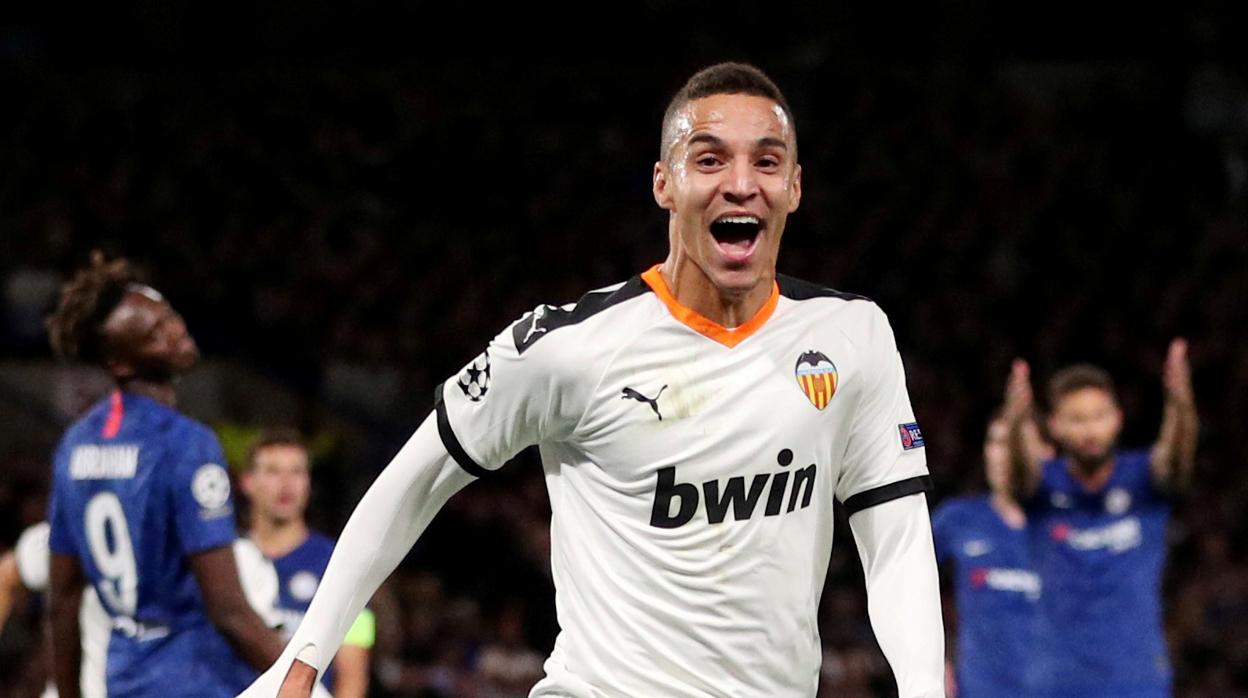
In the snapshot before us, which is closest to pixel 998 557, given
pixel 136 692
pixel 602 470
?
pixel 136 692

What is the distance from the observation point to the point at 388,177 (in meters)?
15.8

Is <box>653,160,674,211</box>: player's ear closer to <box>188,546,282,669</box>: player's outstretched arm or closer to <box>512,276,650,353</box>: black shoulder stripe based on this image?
<box>512,276,650,353</box>: black shoulder stripe

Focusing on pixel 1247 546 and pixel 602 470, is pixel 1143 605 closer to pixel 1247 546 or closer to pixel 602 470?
pixel 602 470

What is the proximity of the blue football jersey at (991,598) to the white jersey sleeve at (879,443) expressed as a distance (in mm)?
4186

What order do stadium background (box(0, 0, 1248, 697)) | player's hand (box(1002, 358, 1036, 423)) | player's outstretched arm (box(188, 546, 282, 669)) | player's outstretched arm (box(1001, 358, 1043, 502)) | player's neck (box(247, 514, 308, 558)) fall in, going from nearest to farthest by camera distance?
player's outstretched arm (box(188, 546, 282, 669)), player's hand (box(1002, 358, 1036, 423)), player's neck (box(247, 514, 308, 558)), player's outstretched arm (box(1001, 358, 1043, 502)), stadium background (box(0, 0, 1248, 697))

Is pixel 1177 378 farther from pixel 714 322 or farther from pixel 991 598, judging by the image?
pixel 714 322

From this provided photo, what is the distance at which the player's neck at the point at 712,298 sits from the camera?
3.19 metres

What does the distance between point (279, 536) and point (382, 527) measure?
3554 millimetres

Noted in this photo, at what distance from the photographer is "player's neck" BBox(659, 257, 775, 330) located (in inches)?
126

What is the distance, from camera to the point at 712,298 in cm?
320

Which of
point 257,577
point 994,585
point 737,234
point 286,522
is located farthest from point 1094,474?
point 737,234

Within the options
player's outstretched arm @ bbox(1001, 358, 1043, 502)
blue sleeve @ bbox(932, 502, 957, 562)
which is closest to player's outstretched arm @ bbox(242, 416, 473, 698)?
player's outstretched arm @ bbox(1001, 358, 1043, 502)

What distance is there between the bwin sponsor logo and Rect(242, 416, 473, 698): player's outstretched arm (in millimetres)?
358

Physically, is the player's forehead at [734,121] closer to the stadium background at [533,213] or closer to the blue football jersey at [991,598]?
the blue football jersey at [991,598]
